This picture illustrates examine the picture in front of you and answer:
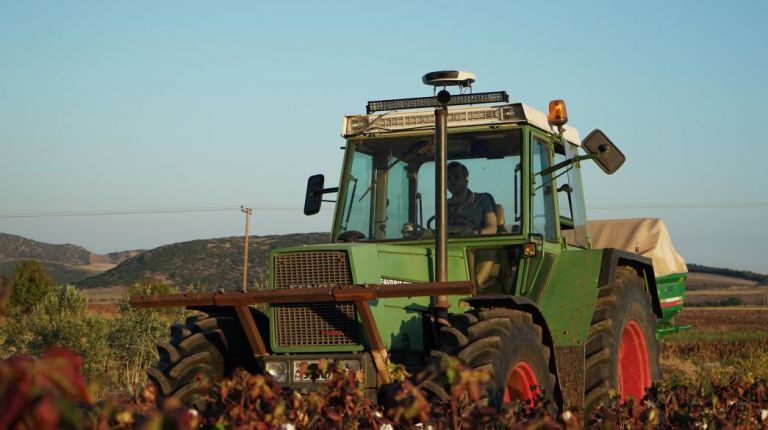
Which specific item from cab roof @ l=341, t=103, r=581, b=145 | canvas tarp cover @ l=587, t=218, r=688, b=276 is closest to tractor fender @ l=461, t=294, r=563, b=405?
cab roof @ l=341, t=103, r=581, b=145

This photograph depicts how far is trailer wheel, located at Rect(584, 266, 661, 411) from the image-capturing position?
311 inches

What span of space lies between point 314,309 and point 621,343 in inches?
118

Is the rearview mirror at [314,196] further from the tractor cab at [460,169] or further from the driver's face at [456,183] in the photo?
the driver's face at [456,183]

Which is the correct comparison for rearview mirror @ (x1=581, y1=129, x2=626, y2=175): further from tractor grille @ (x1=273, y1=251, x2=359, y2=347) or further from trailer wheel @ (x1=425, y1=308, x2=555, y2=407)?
tractor grille @ (x1=273, y1=251, x2=359, y2=347)

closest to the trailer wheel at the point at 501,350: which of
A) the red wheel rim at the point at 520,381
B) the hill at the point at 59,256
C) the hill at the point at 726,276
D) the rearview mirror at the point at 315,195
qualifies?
the red wheel rim at the point at 520,381

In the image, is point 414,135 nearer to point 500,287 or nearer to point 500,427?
→ point 500,287

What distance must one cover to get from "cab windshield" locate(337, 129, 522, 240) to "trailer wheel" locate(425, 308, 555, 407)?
1121 millimetres

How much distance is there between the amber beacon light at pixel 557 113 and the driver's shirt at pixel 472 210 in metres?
0.82

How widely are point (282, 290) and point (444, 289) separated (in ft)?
3.46

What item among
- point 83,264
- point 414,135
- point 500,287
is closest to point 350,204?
point 414,135

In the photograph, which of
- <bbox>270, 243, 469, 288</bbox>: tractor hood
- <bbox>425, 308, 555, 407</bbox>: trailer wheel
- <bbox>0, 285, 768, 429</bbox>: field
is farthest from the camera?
<bbox>270, 243, 469, 288</bbox>: tractor hood

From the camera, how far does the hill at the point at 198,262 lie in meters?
97.2

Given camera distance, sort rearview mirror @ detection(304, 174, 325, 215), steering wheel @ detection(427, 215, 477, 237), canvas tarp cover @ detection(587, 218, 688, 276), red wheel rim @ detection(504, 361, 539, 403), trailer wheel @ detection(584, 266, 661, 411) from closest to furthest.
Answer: red wheel rim @ detection(504, 361, 539, 403) → trailer wheel @ detection(584, 266, 661, 411) → steering wheel @ detection(427, 215, 477, 237) → rearview mirror @ detection(304, 174, 325, 215) → canvas tarp cover @ detection(587, 218, 688, 276)

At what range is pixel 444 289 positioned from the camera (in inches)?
251
